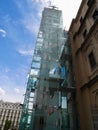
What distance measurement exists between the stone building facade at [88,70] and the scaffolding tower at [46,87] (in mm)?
1160

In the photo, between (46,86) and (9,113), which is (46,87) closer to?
(46,86)

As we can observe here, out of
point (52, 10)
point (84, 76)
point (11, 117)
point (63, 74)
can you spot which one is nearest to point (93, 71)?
point (84, 76)

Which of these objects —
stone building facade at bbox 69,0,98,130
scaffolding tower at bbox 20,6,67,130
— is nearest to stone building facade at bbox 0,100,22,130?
scaffolding tower at bbox 20,6,67,130

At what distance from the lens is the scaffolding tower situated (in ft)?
24.6

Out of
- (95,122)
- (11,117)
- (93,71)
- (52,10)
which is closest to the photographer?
(95,122)

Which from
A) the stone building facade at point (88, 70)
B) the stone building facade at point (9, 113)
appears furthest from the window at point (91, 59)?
the stone building facade at point (9, 113)

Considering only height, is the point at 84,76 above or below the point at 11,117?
above

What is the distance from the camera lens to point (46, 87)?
8617 millimetres

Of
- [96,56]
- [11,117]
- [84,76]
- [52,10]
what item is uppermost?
[52,10]

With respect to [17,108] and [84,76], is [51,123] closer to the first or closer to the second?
[84,76]

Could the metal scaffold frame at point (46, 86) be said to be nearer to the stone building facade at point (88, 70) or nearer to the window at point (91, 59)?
the stone building facade at point (88, 70)

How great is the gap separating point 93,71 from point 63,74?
2713 mm

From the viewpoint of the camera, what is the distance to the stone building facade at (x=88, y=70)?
7093 millimetres

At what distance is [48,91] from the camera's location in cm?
846
